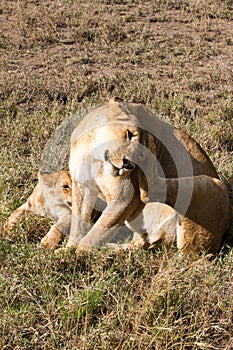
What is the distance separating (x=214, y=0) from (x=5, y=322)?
26.1ft

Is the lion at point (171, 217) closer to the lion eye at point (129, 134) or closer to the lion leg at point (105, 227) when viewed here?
the lion leg at point (105, 227)

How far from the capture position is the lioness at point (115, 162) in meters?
2.91

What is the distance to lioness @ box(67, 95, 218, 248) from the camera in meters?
2.91

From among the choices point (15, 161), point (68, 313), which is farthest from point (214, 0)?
point (68, 313)

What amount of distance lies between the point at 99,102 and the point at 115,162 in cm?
336

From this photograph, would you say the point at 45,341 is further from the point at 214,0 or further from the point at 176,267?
the point at 214,0

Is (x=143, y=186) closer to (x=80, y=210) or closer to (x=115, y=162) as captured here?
(x=115, y=162)

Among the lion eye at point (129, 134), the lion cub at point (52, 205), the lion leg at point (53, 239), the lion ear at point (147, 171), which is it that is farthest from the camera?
the lion leg at point (53, 239)

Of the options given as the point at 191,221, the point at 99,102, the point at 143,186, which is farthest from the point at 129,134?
the point at 99,102

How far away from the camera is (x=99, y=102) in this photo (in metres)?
6.18

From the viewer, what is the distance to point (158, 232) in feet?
11.8

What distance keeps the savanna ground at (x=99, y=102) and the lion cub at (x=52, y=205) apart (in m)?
0.09

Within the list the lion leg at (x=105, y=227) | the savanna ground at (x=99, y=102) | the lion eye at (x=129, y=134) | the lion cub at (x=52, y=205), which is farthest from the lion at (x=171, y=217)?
the lion eye at (x=129, y=134)

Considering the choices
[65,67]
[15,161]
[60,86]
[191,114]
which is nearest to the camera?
[15,161]
